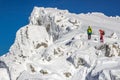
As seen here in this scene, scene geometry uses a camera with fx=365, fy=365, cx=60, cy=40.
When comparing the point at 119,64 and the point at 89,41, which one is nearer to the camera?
the point at 119,64

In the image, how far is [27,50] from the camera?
152 ft

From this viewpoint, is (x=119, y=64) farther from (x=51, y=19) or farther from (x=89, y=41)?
(x=51, y=19)

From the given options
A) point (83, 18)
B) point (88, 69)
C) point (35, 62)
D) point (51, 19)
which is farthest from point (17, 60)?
point (83, 18)

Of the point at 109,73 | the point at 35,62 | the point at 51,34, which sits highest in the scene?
the point at 51,34

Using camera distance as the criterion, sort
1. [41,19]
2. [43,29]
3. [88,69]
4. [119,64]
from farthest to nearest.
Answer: [41,19]
[43,29]
[88,69]
[119,64]

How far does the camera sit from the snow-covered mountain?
128 feet

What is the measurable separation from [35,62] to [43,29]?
986 cm

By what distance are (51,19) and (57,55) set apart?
1137 cm

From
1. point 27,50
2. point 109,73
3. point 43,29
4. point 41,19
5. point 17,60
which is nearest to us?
point 109,73

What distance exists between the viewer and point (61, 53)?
43.4m

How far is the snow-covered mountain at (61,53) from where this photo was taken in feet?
128

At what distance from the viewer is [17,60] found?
43.1m

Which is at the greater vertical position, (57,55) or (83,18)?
(83,18)

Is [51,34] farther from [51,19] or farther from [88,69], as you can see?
[88,69]
